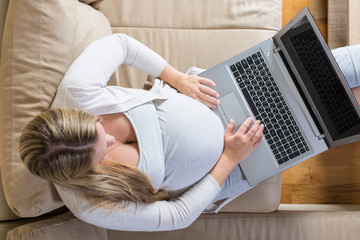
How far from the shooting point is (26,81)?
3.25ft

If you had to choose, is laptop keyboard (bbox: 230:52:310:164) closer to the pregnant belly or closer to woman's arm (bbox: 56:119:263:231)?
woman's arm (bbox: 56:119:263:231)

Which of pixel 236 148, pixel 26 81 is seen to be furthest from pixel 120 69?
pixel 236 148

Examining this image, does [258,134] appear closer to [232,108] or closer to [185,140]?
[232,108]

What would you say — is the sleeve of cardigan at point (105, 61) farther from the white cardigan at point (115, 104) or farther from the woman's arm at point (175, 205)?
the woman's arm at point (175, 205)

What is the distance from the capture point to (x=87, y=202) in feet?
3.10

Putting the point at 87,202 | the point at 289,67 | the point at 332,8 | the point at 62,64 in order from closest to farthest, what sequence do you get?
the point at 87,202 → the point at 62,64 → the point at 289,67 → the point at 332,8

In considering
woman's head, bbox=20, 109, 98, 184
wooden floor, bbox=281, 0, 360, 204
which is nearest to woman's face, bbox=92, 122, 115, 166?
woman's head, bbox=20, 109, 98, 184

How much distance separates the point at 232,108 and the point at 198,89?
13cm

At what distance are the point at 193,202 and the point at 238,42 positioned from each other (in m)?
0.65

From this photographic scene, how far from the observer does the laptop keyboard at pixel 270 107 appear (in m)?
1.17

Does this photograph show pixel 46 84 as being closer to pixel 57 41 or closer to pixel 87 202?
pixel 57 41

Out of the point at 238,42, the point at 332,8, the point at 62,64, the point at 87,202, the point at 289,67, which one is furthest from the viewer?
the point at 332,8

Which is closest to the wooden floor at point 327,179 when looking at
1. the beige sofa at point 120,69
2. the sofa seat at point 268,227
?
the beige sofa at point 120,69

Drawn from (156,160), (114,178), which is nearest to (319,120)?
(156,160)
